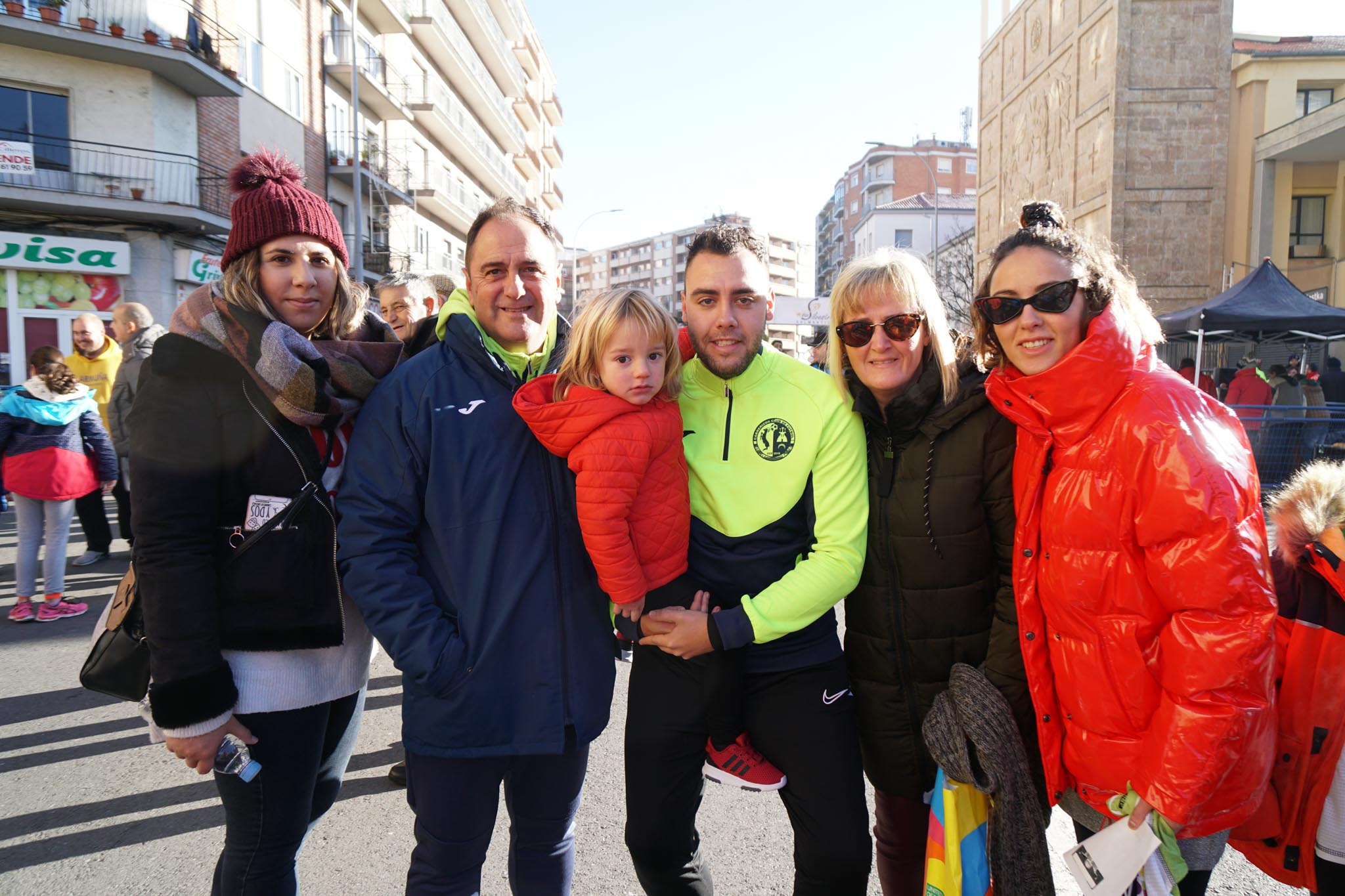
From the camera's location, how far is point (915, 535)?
235cm

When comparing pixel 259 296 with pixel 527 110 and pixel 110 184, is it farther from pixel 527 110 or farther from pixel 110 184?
pixel 527 110

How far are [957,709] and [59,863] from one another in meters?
3.47

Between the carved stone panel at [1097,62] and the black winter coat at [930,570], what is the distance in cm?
3187

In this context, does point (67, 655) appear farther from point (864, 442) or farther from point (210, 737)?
point (864, 442)

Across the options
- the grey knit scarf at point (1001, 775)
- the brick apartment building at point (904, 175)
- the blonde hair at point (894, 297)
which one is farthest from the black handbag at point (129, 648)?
the brick apartment building at point (904, 175)

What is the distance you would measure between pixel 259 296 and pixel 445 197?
34.1m

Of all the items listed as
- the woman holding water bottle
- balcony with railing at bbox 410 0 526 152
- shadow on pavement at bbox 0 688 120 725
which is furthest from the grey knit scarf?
balcony with railing at bbox 410 0 526 152

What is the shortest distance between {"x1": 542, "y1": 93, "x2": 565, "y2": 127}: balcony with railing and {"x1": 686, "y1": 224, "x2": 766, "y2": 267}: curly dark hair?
66.3 meters

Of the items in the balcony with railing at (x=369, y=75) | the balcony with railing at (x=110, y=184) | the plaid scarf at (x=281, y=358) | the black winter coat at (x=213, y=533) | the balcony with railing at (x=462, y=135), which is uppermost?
the balcony with railing at (x=462, y=135)

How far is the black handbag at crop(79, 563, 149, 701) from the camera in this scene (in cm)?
212

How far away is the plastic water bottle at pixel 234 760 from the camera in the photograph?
81.6 inches

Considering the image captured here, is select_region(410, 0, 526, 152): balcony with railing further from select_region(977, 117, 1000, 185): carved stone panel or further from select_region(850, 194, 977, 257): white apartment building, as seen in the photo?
select_region(850, 194, 977, 257): white apartment building

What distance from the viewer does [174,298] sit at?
18656 mm

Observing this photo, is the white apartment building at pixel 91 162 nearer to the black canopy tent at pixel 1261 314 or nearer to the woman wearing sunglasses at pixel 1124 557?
the woman wearing sunglasses at pixel 1124 557
